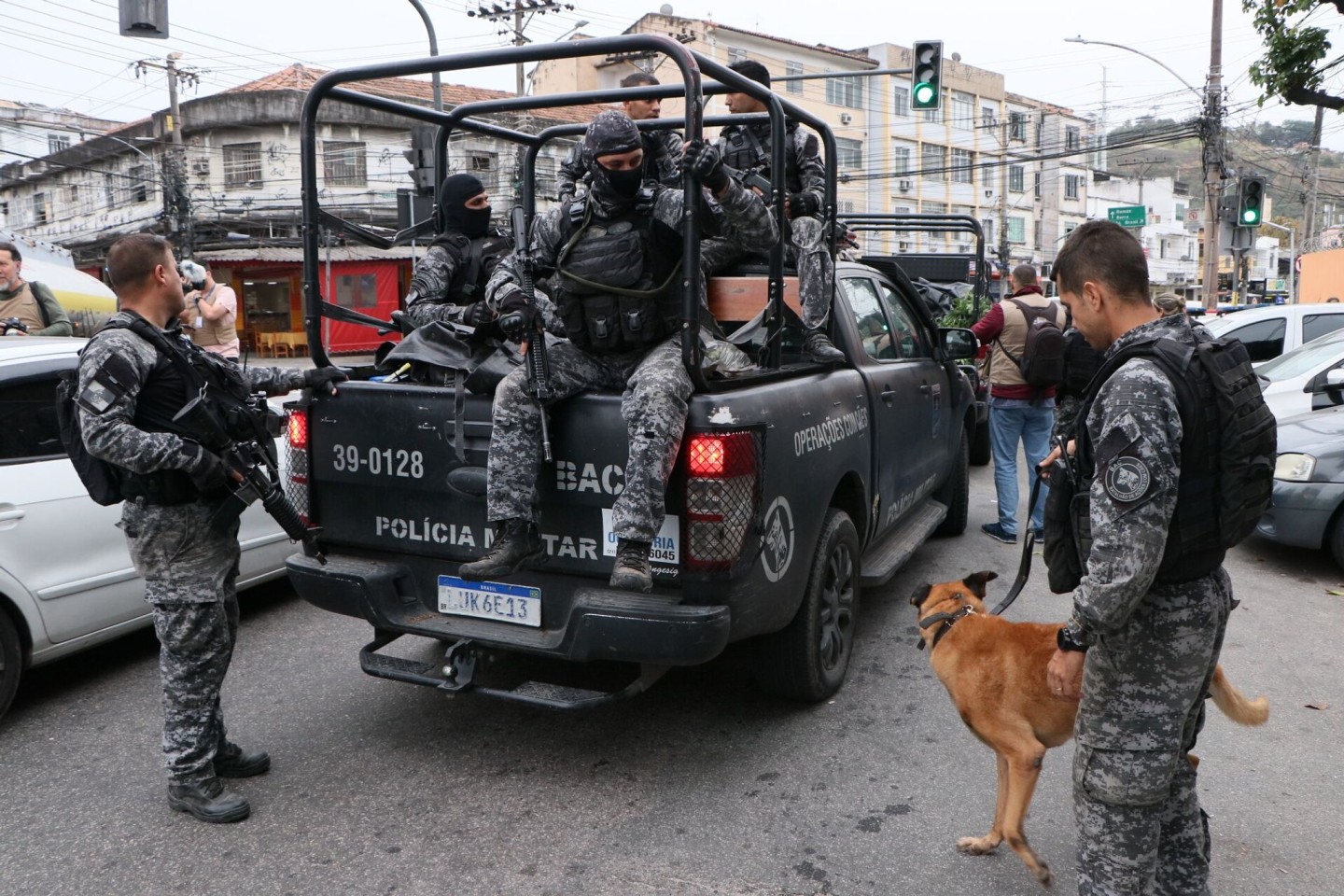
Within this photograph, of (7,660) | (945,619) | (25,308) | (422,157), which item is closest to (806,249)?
(945,619)

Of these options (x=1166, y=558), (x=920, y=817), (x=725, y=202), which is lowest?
(x=920, y=817)

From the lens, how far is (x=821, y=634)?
4.00 meters

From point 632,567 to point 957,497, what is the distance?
4211 mm

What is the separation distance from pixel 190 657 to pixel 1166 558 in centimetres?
298

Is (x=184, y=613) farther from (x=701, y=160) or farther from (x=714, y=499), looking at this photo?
(x=701, y=160)

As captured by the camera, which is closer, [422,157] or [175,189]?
[422,157]

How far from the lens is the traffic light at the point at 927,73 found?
1581cm

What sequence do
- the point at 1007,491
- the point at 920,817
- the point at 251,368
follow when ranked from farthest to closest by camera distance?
the point at 1007,491 < the point at 251,368 < the point at 920,817

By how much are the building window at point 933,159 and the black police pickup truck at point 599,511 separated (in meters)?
48.4

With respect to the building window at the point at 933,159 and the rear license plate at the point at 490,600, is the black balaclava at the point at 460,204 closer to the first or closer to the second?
the rear license plate at the point at 490,600

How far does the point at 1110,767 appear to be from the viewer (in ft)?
7.61

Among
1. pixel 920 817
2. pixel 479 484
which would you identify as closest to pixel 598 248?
pixel 479 484

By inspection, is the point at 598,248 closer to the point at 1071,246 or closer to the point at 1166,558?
the point at 1071,246

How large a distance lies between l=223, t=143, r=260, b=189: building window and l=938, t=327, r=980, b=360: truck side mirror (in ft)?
109
